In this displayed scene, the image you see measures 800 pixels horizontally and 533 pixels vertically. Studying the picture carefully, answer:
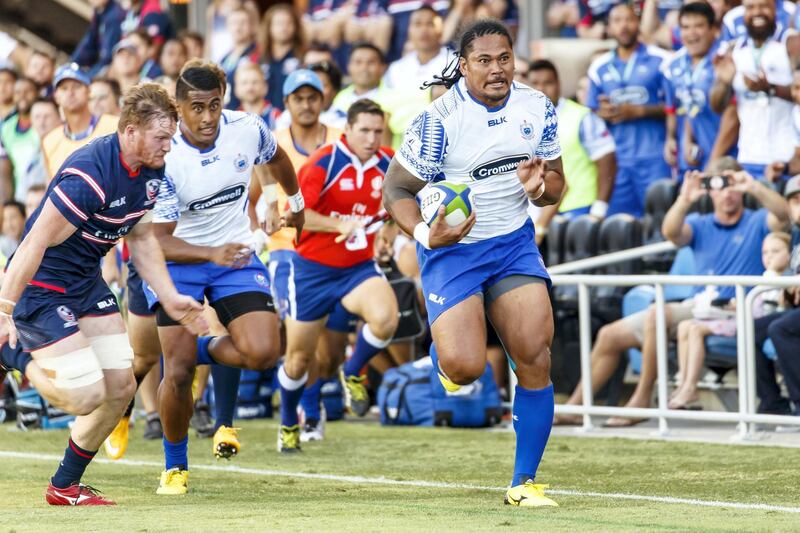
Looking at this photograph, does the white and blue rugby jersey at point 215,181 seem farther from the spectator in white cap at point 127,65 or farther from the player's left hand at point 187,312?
the spectator in white cap at point 127,65

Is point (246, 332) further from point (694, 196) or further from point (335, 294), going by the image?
point (694, 196)

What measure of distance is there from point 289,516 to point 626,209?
6.91 meters

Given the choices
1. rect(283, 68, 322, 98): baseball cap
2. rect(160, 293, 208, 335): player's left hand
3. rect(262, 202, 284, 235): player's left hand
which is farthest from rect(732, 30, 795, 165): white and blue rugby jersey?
rect(160, 293, 208, 335): player's left hand

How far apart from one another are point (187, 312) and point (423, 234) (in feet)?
4.29

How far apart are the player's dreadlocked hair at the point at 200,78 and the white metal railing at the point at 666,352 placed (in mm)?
3633

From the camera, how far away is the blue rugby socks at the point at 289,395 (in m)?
10.8

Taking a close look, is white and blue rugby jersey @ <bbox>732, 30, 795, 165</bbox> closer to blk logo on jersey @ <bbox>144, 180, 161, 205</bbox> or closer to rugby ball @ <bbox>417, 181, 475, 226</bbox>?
rugby ball @ <bbox>417, 181, 475, 226</bbox>

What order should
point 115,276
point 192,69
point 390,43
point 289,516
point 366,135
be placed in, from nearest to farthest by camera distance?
point 289,516, point 192,69, point 366,135, point 115,276, point 390,43

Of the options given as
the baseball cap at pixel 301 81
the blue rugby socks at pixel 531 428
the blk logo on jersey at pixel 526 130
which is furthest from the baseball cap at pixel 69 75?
the blue rugby socks at pixel 531 428

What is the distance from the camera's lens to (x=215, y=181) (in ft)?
29.5

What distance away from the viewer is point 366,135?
35.8ft

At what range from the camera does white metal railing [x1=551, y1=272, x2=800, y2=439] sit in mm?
10258

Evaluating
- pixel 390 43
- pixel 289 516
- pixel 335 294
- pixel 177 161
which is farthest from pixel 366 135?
pixel 390 43

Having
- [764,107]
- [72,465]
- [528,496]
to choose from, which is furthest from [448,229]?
[764,107]
